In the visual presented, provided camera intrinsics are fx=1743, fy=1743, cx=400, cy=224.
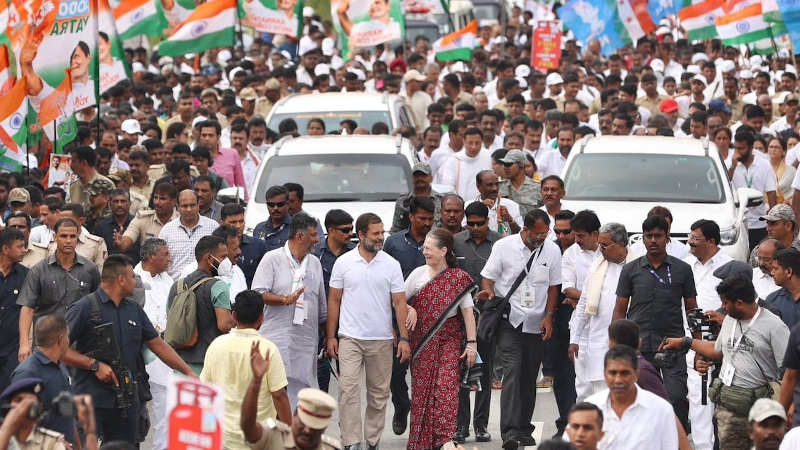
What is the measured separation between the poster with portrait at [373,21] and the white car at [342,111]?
564 cm

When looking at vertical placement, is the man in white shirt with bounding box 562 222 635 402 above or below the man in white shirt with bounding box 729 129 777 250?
above

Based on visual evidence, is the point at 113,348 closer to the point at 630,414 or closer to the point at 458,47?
the point at 630,414

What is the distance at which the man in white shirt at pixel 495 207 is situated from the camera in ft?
47.2

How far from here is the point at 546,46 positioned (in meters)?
28.0

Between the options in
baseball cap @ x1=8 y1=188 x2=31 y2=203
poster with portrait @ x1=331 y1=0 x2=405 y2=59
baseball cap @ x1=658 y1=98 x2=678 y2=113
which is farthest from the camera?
poster with portrait @ x1=331 y1=0 x2=405 y2=59

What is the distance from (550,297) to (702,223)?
1234 millimetres

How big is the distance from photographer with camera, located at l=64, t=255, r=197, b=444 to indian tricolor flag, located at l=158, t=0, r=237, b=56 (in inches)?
592

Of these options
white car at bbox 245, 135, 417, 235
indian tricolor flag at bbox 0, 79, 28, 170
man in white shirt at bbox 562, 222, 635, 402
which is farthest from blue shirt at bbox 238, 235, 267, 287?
indian tricolor flag at bbox 0, 79, 28, 170

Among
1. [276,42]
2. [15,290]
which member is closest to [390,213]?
[15,290]

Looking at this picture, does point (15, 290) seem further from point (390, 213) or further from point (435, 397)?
point (390, 213)

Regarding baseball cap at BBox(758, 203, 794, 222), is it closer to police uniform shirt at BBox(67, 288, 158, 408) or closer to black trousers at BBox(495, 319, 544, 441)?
black trousers at BBox(495, 319, 544, 441)

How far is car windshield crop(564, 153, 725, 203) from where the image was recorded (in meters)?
16.3

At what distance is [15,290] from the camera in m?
12.4

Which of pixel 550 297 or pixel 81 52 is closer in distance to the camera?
pixel 550 297
